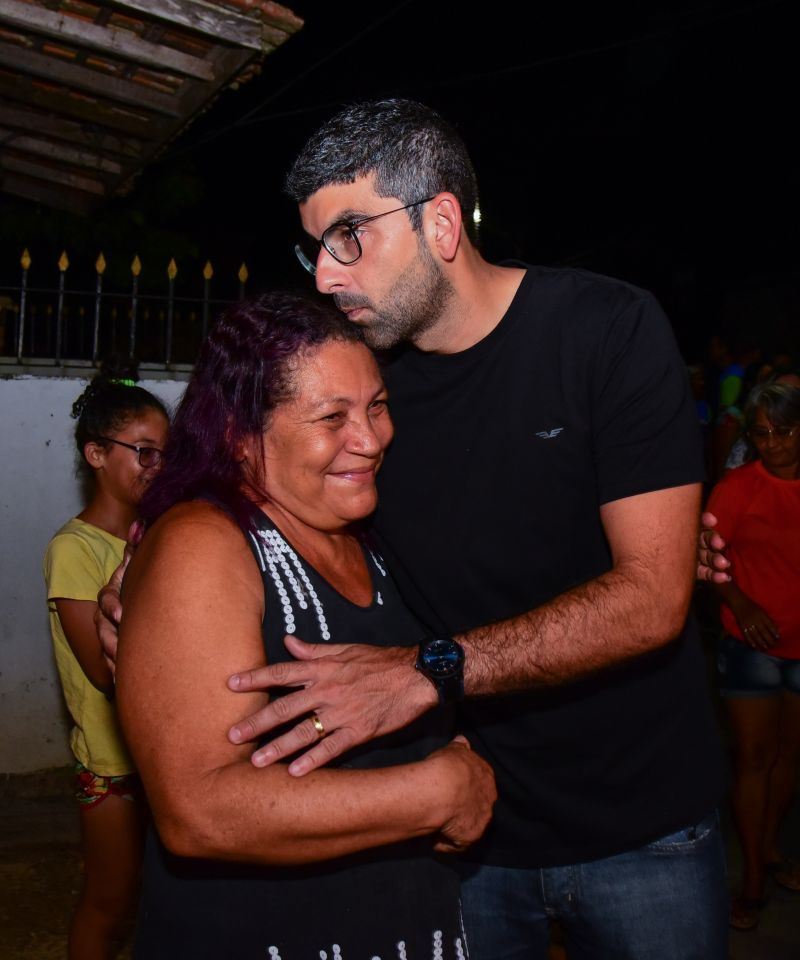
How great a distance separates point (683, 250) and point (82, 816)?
19384 mm

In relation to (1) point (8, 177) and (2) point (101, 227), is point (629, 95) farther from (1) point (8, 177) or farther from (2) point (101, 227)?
(1) point (8, 177)

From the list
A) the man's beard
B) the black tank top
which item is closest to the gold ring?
the black tank top

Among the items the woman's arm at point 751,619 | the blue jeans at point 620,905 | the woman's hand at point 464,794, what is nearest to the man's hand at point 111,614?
the woman's hand at point 464,794

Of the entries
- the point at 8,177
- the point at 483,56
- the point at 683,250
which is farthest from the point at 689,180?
the point at 8,177

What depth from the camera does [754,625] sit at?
4.35 meters

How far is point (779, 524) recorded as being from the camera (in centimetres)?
465

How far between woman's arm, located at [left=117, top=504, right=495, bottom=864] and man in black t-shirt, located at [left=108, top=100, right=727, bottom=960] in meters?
0.51

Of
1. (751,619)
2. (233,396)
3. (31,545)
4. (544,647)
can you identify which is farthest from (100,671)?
(751,619)

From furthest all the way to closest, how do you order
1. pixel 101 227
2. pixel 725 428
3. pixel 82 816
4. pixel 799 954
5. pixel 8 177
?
pixel 101 227, pixel 725 428, pixel 8 177, pixel 799 954, pixel 82 816

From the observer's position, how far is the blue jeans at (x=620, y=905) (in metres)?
2.18

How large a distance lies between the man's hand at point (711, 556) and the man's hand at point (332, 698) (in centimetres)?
97

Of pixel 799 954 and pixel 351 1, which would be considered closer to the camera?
pixel 799 954

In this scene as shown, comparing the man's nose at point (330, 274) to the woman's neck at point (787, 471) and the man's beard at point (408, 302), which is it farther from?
the woman's neck at point (787, 471)

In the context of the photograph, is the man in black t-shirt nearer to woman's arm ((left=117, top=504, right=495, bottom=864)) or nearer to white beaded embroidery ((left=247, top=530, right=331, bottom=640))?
white beaded embroidery ((left=247, top=530, right=331, bottom=640))
